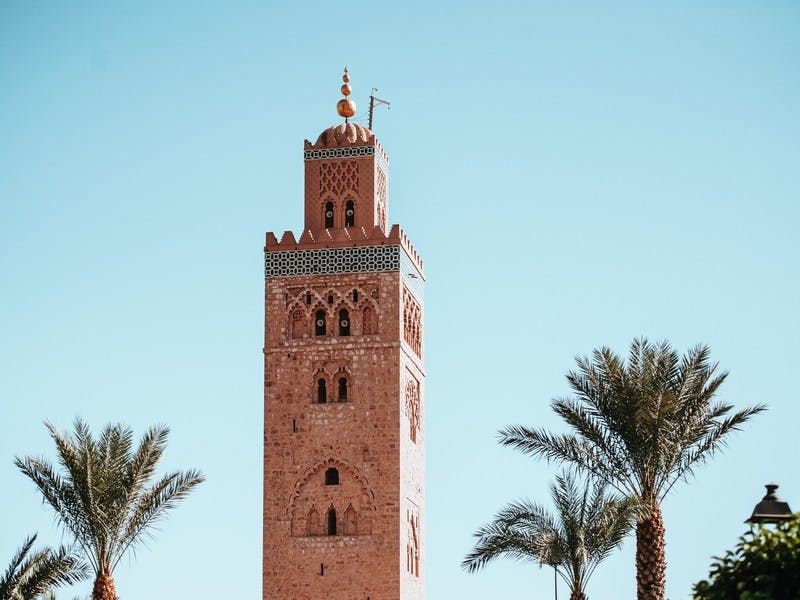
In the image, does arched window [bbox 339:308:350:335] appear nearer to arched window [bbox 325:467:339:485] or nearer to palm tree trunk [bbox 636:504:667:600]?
arched window [bbox 325:467:339:485]

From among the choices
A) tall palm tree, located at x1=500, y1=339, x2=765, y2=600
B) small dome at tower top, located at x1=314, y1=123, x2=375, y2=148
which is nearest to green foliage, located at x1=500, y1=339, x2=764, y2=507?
tall palm tree, located at x1=500, y1=339, x2=765, y2=600

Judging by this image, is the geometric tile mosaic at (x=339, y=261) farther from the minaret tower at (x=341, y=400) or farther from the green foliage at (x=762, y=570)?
the green foliage at (x=762, y=570)

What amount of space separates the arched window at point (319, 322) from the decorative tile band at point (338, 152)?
363 cm

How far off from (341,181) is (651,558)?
44.5ft

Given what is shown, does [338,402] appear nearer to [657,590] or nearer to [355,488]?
[355,488]

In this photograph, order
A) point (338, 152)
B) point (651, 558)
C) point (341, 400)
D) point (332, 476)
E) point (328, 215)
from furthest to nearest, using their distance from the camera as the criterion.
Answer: point (338, 152), point (328, 215), point (341, 400), point (332, 476), point (651, 558)

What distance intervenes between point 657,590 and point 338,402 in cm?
1066

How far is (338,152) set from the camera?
35844mm

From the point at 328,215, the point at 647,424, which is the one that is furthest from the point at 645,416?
the point at 328,215

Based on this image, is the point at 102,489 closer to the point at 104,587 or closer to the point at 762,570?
the point at 104,587

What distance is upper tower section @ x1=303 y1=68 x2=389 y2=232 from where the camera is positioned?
35.6 metres

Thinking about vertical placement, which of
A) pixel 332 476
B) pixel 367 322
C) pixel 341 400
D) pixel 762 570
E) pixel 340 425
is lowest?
pixel 762 570

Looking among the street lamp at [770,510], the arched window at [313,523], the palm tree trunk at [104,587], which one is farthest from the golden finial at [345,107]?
the street lamp at [770,510]

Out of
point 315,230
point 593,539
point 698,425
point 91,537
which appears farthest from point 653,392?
point 315,230
